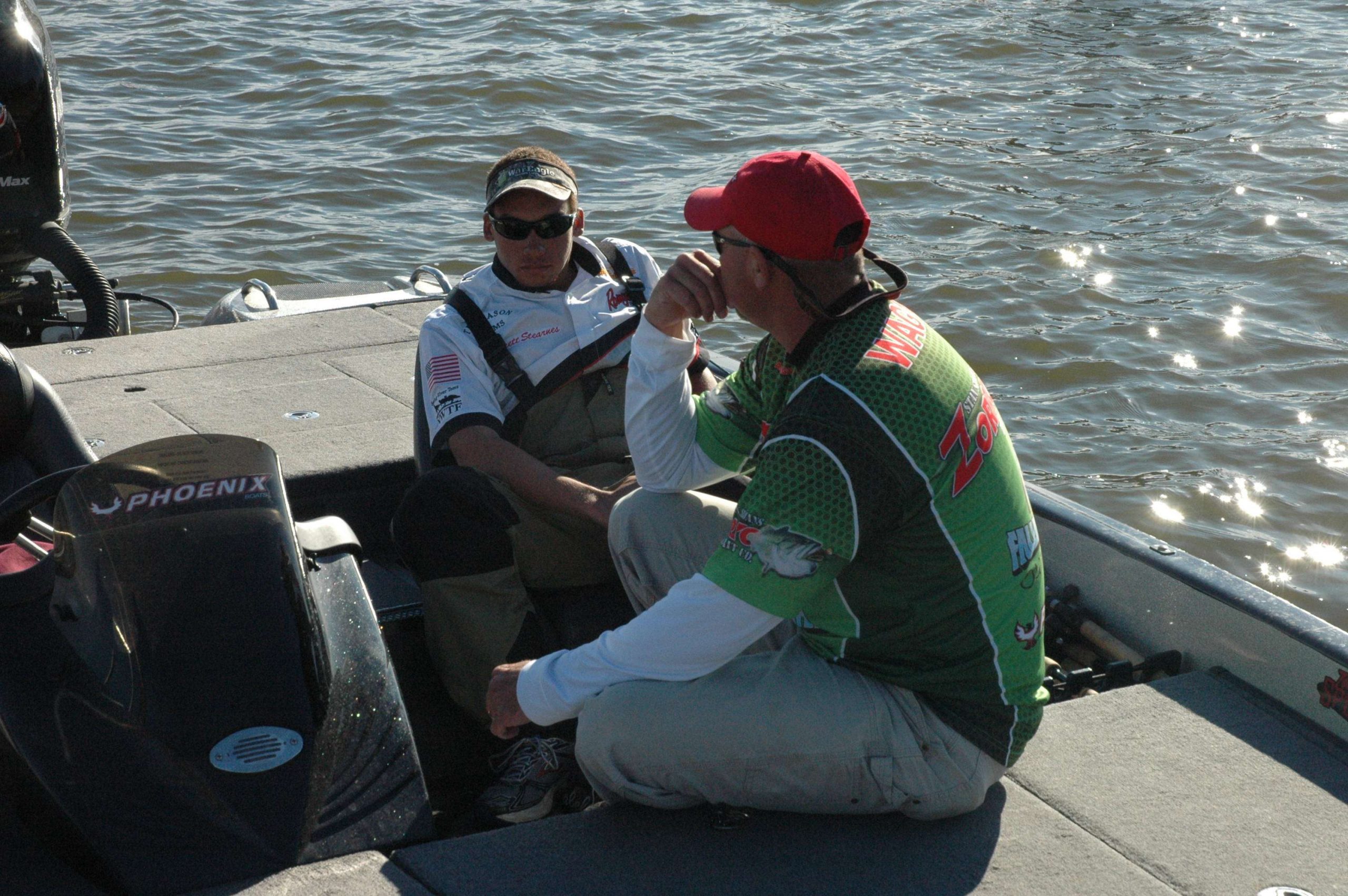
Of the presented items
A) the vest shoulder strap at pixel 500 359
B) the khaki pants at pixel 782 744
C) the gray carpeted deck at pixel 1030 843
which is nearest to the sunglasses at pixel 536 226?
the vest shoulder strap at pixel 500 359

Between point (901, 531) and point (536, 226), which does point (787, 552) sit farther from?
point (536, 226)

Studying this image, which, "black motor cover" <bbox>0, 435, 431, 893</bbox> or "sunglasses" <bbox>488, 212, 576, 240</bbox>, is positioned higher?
"sunglasses" <bbox>488, 212, 576, 240</bbox>

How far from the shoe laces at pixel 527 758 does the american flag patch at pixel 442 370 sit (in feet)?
3.57

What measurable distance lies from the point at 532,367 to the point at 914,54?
10.1 m

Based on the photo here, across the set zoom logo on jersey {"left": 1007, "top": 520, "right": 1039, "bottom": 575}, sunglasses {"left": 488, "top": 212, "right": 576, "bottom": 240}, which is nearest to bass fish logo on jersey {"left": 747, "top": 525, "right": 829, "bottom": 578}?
zoom logo on jersey {"left": 1007, "top": 520, "right": 1039, "bottom": 575}

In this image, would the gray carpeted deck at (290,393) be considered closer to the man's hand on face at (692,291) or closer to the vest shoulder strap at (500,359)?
the vest shoulder strap at (500,359)

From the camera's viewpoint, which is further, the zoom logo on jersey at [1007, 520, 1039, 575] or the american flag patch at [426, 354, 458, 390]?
the american flag patch at [426, 354, 458, 390]

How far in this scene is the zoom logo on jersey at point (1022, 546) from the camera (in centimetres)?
238

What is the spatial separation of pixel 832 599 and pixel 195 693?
1.11 meters

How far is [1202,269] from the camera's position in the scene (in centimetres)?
844

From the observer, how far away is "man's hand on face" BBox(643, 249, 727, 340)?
2695 millimetres

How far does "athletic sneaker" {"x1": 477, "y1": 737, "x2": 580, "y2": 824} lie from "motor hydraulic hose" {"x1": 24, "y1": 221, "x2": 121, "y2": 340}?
3993 millimetres

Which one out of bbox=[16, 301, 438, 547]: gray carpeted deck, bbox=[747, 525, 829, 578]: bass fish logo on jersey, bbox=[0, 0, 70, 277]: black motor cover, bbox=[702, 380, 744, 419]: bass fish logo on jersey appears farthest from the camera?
bbox=[0, 0, 70, 277]: black motor cover

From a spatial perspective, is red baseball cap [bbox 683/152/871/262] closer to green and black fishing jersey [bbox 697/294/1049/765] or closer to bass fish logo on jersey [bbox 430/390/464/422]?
green and black fishing jersey [bbox 697/294/1049/765]
